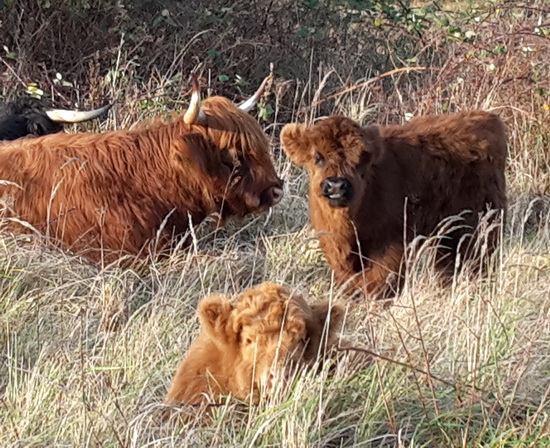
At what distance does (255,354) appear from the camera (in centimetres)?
324

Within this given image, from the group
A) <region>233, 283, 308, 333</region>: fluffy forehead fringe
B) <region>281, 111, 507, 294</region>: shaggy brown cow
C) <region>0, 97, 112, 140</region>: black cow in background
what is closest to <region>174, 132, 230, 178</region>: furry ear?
<region>281, 111, 507, 294</region>: shaggy brown cow

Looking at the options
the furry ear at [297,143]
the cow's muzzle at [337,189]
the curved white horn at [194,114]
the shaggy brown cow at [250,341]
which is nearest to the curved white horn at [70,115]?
the curved white horn at [194,114]

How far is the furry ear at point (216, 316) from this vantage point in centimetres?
329

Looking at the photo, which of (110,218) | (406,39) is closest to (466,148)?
(110,218)

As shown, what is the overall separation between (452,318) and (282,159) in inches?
142

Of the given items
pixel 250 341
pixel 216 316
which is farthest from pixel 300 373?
pixel 216 316

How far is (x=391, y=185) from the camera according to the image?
5488 millimetres

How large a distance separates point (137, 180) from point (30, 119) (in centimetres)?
148

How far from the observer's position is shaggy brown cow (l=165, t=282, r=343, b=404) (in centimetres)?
323

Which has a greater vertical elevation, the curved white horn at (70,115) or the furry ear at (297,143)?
the furry ear at (297,143)

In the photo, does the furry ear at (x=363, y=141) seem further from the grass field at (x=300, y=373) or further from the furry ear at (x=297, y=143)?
the grass field at (x=300, y=373)

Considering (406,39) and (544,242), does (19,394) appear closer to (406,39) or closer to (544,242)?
(544,242)

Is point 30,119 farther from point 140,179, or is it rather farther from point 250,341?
point 250,341

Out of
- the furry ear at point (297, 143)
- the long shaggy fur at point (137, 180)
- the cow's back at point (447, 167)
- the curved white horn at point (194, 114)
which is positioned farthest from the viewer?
A: the curved white horn at point (194, 114)
